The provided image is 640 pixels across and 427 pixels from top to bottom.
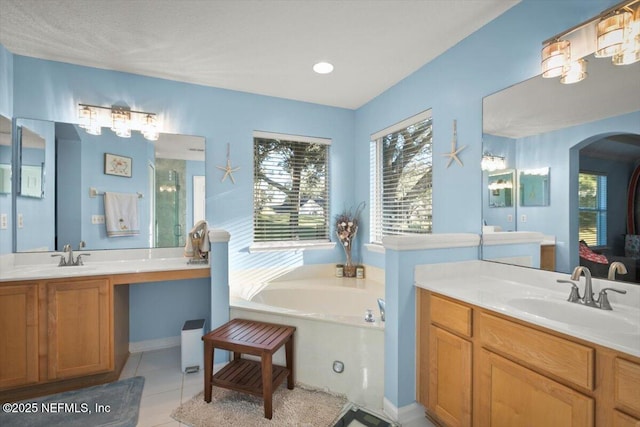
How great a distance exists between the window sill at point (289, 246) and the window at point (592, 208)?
7.69 ft

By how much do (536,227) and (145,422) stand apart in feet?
8.58

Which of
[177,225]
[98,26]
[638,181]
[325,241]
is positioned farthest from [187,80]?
[638,181]

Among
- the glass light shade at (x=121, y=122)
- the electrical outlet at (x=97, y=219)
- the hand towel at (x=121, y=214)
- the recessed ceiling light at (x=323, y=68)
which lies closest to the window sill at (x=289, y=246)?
the hand towel at (x=121, y=214)

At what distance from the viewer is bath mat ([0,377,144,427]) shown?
1786mm

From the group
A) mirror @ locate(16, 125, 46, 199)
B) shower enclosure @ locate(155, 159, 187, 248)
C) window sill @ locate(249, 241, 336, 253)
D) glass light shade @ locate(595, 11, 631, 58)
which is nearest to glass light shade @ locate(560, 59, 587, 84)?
glass light shade @ locate(595, 11, 631, 58)

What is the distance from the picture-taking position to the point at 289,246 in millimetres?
3303

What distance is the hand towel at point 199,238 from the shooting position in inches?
102

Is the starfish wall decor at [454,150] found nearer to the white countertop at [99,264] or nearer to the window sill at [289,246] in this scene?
the window sill at [289,246]

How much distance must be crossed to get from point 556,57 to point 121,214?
3.32 meters

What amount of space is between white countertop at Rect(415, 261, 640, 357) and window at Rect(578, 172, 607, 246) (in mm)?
218

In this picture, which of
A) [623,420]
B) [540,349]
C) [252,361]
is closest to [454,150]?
[540,349]

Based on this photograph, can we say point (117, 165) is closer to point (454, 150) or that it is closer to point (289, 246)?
point (289, 246)

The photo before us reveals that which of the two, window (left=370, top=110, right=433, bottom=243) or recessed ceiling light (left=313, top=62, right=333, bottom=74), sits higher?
recessed ceiling light (left=313, top=62, right=333, bottom=74)

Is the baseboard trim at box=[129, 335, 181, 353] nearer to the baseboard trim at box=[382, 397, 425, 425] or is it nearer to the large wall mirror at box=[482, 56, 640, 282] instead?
the baseboard trim at box=[382, 397, 425, 425]
